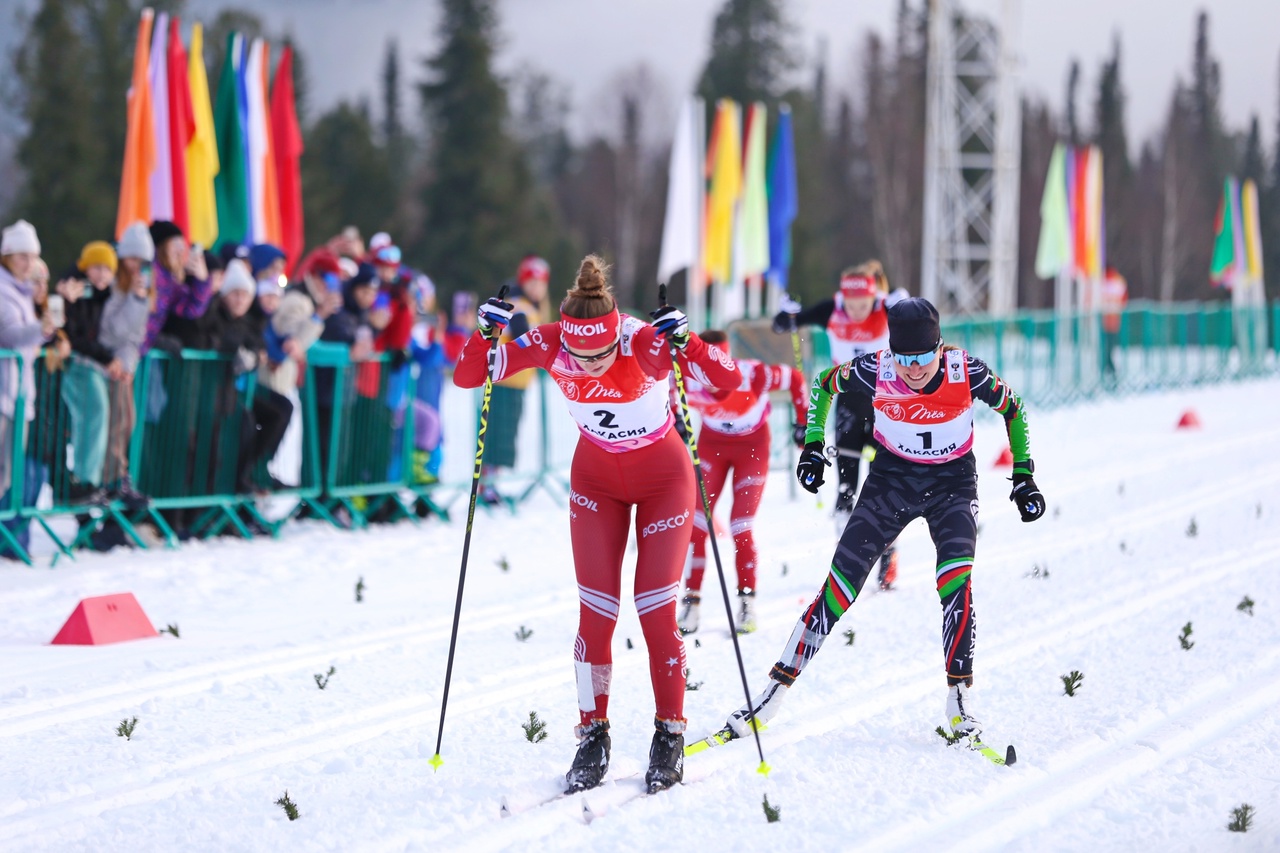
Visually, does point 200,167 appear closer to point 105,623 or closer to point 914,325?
point 105,623

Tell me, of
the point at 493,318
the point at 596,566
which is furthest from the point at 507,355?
the point at 596,566

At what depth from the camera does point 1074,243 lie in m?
27.4

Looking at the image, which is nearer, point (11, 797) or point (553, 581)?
point (11, 797)

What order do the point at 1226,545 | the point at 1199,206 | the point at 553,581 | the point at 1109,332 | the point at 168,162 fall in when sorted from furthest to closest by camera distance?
the point at 1199,206 → the point at 1109,332 → the point at 168,162 → the point at 1226,545 → the point at 553,581

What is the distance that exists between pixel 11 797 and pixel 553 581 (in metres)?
4.63

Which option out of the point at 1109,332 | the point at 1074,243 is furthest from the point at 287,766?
the point at 1074,243

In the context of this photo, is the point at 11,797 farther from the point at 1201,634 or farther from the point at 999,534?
the point at 999,534

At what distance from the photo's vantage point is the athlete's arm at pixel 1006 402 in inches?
218

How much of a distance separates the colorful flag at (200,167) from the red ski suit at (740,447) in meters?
7.36

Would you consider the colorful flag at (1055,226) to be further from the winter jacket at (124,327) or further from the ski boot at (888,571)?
the winter jacket at (124,327)

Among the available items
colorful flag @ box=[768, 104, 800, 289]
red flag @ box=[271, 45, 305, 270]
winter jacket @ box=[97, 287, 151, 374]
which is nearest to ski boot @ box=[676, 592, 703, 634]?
winter jacket @ box=[97, 287, 151, 374]

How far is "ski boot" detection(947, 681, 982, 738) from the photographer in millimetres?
5383

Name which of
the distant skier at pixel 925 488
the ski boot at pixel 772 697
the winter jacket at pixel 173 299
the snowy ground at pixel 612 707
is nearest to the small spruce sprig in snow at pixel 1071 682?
the snowy ground at pixel 612 707

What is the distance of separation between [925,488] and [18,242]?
658 centimetres
